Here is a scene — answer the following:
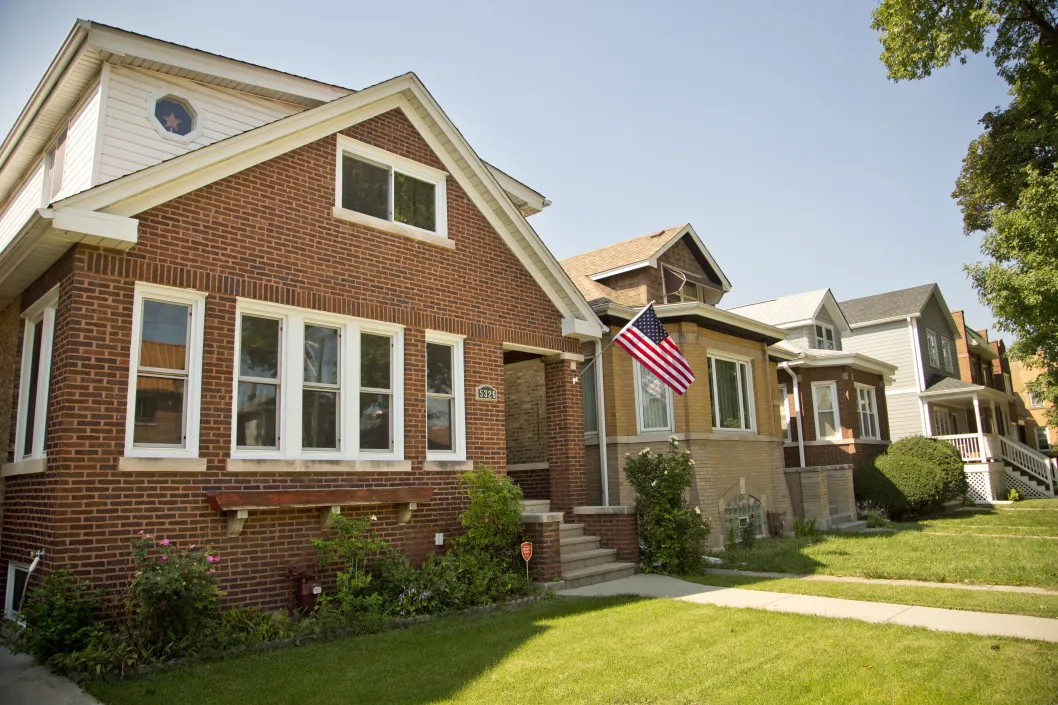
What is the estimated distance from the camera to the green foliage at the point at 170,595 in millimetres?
6531

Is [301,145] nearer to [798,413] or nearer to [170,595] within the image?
[170,595]

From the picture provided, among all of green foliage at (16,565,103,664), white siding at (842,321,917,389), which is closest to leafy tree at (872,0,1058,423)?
white siding at (842,321,917,389)

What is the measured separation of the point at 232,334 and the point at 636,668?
5.89 metres

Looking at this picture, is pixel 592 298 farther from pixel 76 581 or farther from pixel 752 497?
pixel 76 581

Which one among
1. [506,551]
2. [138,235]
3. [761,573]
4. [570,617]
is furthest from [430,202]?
[761,573]

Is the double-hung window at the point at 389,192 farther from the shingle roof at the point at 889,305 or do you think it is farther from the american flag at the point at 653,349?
the shingle roof at the point at 889,305

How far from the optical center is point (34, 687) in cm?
584

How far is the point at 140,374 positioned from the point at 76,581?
2.20 meters

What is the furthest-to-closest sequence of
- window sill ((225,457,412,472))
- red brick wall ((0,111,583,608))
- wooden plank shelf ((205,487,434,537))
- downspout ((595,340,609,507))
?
1. downspout ((595,340,609,507))
2. window sill ((225,457,412,472))
3. wooden plank shelf ((205,487,434,537))
4. red brick wall ((0,111,583,608))

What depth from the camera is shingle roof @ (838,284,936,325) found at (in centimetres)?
3152

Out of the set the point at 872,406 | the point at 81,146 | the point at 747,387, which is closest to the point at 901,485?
the point at 872,406

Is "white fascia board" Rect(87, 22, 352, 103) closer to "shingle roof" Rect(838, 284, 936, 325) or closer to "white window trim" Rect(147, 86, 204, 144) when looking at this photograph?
"white window trim" Rect(147, 86, 204, 144)

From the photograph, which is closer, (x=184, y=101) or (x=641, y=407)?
(x=184, y=101)

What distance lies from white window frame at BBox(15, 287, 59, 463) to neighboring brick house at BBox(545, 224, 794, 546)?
8.41 m
